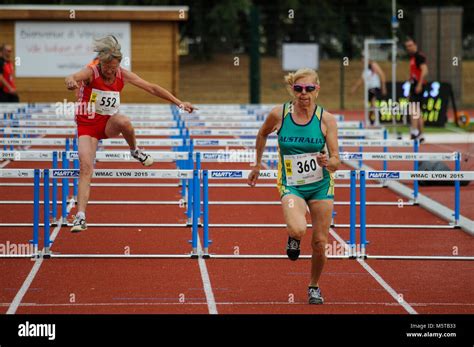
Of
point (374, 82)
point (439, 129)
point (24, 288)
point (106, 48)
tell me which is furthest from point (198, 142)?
point (374, 82)

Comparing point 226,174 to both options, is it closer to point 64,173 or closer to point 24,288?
point 64,173

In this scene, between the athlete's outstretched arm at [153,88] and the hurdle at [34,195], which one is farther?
the hurdle at [34,195]

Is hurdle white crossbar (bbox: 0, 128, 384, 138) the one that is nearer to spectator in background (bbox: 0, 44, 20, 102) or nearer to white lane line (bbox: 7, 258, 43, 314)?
white lane line (bbox: 7, 258, 43, 314)

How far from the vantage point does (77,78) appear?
34.8ft

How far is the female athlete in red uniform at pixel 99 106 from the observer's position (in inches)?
426

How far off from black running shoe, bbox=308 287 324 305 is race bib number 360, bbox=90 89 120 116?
2.81 meters

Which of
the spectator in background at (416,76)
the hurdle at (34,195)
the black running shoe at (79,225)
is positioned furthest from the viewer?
the spectator in background at (416,76)

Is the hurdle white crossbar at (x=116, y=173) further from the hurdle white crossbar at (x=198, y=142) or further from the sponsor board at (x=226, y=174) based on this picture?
the hurdle white crossbar at (x=198, y=142)

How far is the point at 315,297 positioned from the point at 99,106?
9.69 feet

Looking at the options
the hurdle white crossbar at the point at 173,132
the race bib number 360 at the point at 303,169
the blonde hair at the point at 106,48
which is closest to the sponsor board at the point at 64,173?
the blonde hair at the point at 106,48

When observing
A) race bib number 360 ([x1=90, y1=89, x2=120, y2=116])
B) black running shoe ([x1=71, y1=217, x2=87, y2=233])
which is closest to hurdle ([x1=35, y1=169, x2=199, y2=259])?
race bib number 360 ([x1=90, y1=89, x2=120, y2=116])

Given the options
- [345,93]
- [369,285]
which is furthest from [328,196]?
[345,93]

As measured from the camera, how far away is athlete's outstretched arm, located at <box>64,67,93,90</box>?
404 inches

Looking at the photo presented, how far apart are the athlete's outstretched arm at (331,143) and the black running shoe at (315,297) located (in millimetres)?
1084
